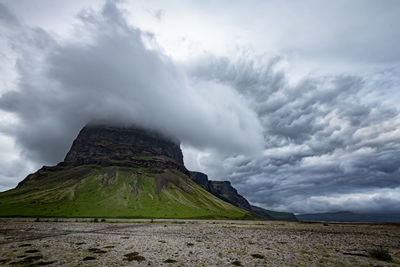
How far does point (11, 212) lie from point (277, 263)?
208 meters

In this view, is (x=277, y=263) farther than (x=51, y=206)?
No

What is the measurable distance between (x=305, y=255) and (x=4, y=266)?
30.5 meters

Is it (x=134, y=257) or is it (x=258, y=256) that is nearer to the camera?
(x=134, y=257)

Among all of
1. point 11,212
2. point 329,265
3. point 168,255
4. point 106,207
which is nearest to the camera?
point 329,265

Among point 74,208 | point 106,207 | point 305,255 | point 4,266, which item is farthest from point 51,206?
point 305,255

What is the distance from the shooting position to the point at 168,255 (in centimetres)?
2502

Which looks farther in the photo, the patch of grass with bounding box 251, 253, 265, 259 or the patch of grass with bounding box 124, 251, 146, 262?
the patch of grass with bounding box 251, 253, 265, 259

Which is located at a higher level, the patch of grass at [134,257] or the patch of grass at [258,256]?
the patch of grass at [258,256]

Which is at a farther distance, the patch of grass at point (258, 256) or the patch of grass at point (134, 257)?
the patch of grass at point (258, 256)

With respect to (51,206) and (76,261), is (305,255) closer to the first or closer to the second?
(76,261)

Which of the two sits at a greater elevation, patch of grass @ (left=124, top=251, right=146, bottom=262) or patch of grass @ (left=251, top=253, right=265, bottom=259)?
patch of grass @ (left=251, top=253, right=265, bottom=259)

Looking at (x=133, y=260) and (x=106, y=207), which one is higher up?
(x=106, y=207)

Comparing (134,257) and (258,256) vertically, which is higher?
(258,256)

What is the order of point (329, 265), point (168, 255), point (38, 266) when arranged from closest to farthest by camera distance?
point (38, 266)
point (329, 265)
point (168, 255)
